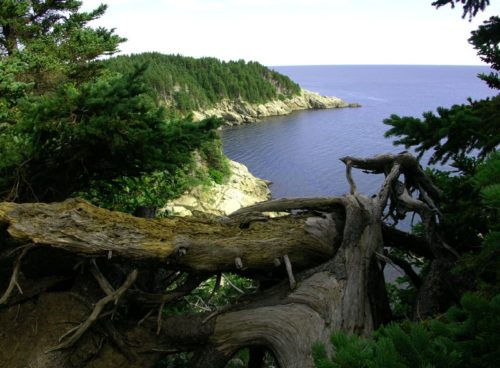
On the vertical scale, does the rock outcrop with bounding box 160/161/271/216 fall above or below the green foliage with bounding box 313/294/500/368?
below

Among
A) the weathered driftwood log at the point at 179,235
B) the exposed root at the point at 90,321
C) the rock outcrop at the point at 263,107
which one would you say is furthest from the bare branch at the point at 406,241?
the rock outcrop at the point at 263,107

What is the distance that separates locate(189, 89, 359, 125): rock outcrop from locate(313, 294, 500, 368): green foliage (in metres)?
71.6

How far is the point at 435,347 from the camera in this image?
2.37 metres

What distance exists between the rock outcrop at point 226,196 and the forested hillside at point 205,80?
3643cm

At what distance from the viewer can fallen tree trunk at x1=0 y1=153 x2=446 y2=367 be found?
5043mm

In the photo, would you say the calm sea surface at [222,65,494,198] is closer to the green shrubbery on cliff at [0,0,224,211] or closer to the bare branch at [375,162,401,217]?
the bare branch at [375,162,401,217]

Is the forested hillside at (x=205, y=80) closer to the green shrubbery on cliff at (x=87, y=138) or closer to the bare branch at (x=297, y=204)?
the green shrubbery on cliff at (x=87, y=138)

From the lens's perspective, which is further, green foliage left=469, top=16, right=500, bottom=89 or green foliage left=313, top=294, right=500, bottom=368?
green foliage left=469, top=16, right=500, bottom=89

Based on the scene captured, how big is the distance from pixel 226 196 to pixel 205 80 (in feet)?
198

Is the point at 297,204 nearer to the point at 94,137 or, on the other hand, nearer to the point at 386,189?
the point at 386,189

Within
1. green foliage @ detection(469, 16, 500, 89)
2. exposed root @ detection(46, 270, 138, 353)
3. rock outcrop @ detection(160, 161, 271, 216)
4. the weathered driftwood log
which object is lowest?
rock outcrop @ detection(160, 161, 271, 216)

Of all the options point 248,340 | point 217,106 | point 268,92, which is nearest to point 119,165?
point 248,340

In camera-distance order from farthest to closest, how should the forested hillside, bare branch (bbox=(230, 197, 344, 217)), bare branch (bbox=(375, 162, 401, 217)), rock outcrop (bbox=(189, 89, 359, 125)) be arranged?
1. rock outcrop (bbox=(189, 89, 359, 125))
2. the forested hillside
3. bare branch (bbox=(375, 162, 401, 217))
4. bare branch (bbox=(230, 197, 344, 217))

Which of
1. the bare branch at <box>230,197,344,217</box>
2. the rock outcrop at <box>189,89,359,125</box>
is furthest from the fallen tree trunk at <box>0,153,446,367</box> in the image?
the rock outcrop at <box>189,89,359,125</box>
